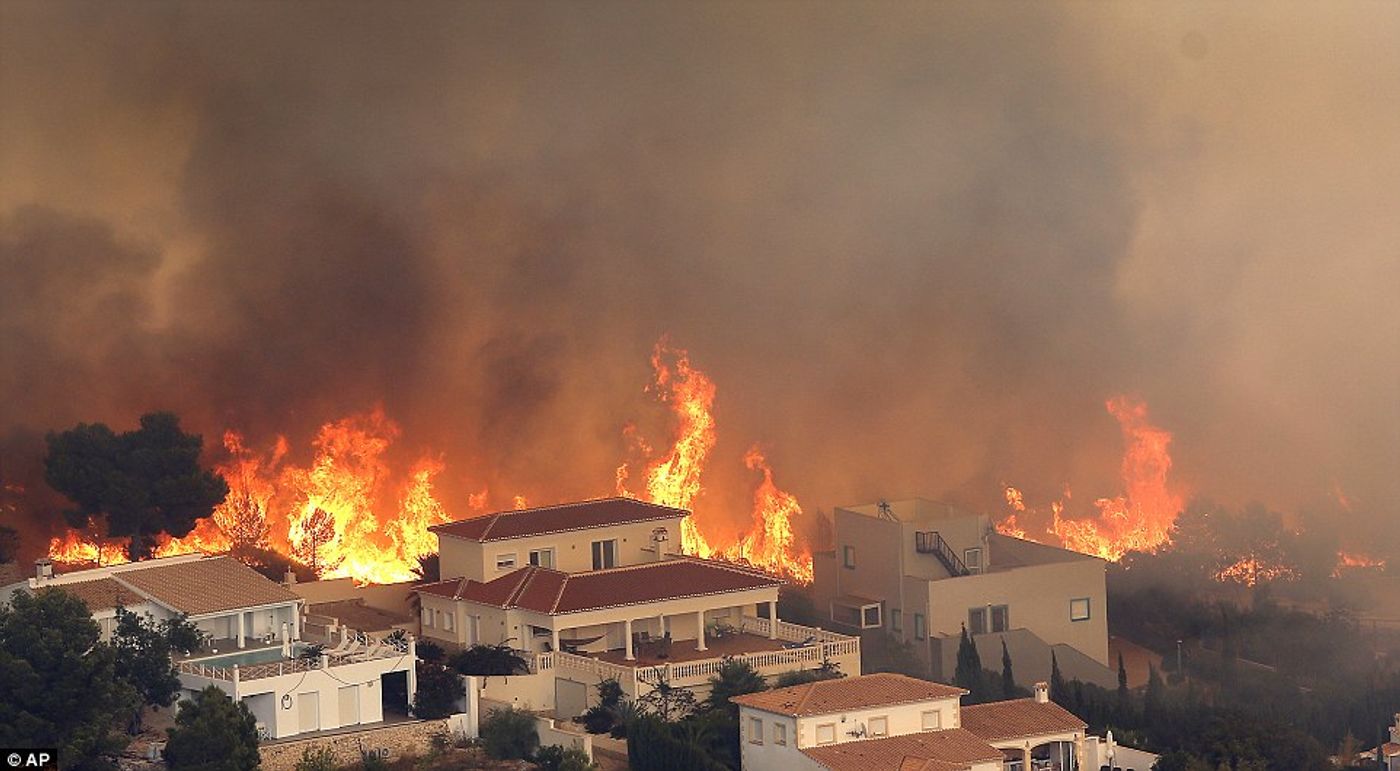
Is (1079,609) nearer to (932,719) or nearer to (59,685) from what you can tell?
(932,719)

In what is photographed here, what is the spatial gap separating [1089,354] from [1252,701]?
20.5 m

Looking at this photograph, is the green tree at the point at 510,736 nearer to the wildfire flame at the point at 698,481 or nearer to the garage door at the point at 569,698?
the garage door at the point at 569,698

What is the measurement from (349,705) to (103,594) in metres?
6.18

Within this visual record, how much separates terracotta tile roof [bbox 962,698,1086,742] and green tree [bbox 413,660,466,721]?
9.89 metres

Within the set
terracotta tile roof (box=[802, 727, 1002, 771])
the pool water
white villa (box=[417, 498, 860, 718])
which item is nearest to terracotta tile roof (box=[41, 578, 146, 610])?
the pool water

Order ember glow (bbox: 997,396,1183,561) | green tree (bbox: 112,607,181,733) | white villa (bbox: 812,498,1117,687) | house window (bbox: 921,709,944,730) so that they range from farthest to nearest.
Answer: ember glow (bbox: 997,396,1183,561) → white villa (bbox: 812,498,1117,687) → green tree (bbox: 112,607,181,733) → house window (bbox: 921,709,944,730)

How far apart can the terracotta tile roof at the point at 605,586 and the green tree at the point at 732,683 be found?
3496 millimetres

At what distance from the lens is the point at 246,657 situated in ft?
204

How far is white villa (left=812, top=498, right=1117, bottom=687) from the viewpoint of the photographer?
2822 inches

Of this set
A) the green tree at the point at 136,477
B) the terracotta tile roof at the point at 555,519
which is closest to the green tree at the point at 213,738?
the terracotta tile roof at the point at 555,519

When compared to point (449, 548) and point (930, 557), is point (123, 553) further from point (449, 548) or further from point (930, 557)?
point (930, 557)

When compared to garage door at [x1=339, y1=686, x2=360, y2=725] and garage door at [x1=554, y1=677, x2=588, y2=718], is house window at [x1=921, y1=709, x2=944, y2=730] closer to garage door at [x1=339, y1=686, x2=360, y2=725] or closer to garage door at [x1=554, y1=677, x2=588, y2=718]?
garage door at [x1=554, y1=677, x2=588, y2=718]

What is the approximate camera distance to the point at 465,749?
199ft

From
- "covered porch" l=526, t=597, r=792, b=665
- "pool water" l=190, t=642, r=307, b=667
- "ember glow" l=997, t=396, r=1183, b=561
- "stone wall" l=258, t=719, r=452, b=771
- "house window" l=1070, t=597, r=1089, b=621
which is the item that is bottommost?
"stone wall" l=258, t=719, r=452, b=771
